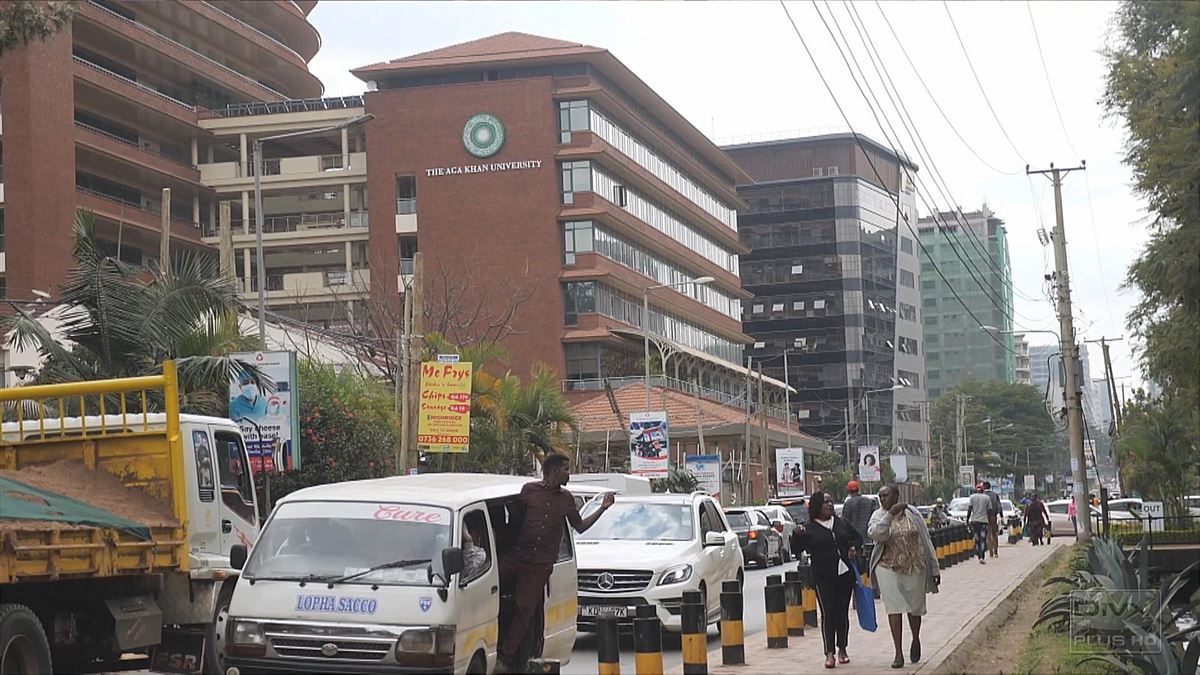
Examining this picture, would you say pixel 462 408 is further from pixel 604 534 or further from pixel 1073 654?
pixel 1073 654

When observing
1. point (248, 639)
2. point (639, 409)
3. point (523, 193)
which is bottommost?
point (248, 639)

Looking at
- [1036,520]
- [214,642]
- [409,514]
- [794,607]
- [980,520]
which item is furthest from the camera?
[1036,520]

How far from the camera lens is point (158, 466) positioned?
14.5 m

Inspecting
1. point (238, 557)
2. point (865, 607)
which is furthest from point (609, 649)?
point (865, 607)

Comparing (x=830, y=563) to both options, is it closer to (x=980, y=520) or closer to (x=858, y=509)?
(x=858, y=509)

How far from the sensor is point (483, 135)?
7275 centimetres

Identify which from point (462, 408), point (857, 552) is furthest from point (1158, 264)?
point (462, 408)

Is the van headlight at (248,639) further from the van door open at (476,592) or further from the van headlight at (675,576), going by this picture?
the van headlight at (675,576)

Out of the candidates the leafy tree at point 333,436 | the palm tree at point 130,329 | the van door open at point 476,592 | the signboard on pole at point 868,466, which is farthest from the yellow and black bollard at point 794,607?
the signboard on pole at point 868,466

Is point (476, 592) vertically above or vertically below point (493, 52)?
below

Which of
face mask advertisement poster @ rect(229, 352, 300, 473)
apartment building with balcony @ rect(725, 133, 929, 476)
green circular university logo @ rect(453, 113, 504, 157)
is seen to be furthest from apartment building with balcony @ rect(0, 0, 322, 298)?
apartment building with balcony @ rect(725, 133, 929, 476)

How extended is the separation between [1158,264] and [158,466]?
557 inches

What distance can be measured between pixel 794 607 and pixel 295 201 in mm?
62923

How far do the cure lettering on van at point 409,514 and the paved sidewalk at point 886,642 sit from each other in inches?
142
